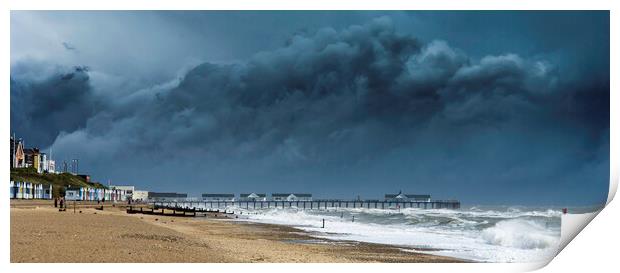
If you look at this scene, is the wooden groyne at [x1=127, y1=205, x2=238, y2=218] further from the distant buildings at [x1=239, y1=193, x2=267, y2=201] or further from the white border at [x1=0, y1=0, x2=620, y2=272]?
the distant buildings at [x1=239, y1=193, x2=267, y2=201]

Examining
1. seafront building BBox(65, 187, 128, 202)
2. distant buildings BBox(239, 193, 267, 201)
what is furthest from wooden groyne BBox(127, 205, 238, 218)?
distant buildings BBox(239, 193, 267, 201)

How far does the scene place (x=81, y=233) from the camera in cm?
1650

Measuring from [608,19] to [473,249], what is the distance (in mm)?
7005

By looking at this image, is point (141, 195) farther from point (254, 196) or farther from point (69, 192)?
point (69, 192)

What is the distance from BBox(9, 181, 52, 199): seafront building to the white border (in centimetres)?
3408

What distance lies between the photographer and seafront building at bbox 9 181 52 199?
4716 cm

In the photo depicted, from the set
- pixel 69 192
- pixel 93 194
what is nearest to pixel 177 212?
pixel 69 192
